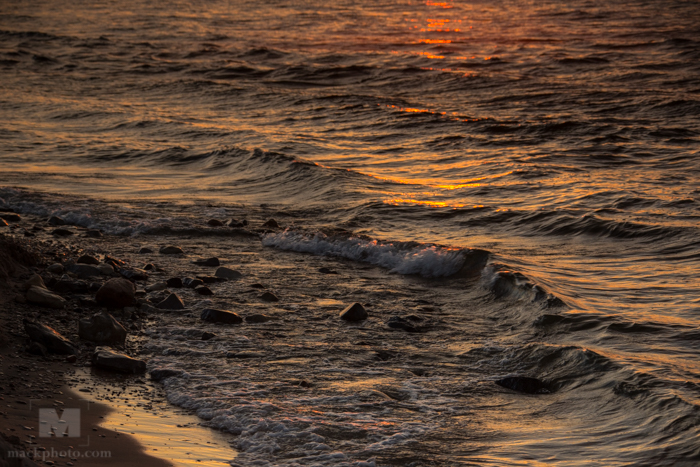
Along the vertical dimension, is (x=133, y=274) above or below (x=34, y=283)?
below

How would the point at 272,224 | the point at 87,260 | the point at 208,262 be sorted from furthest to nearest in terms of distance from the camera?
the point at 272,224 → the point at 208,262 → the point at 87,260

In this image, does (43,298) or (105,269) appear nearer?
(43,298)

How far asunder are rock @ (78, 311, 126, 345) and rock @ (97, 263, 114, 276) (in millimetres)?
1424

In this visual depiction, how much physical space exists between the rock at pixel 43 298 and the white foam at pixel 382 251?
10.2 ft

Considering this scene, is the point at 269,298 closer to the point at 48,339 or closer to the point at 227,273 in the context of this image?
the point at 227,273

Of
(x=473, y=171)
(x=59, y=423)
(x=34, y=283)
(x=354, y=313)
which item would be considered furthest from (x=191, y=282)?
(x=473, y=171)

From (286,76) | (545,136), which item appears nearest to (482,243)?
(545,136)

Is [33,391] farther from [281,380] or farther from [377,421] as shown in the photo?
[377,421]

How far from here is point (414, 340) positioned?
19.5 ft

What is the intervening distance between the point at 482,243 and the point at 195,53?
23.4 meters

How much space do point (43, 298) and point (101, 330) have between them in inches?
31.0

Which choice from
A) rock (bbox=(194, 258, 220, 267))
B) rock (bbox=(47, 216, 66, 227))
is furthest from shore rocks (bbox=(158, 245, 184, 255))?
rock (bbox=(47, 216, 66, 227))

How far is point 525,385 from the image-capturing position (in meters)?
5.16

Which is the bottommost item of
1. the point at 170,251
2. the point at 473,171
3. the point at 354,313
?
the point at 170,251
